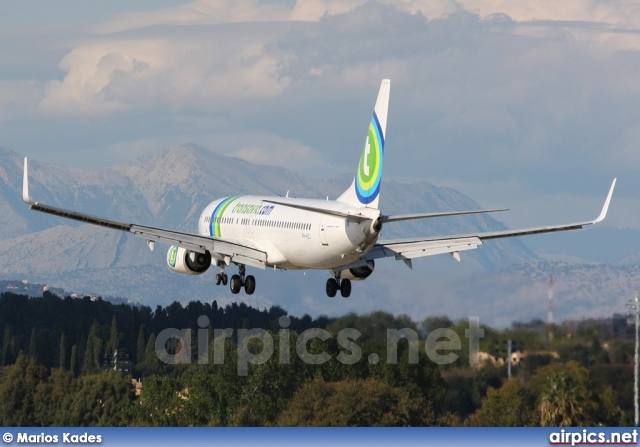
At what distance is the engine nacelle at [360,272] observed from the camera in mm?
81562

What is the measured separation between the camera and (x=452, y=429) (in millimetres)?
116625

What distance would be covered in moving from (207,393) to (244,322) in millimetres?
18635

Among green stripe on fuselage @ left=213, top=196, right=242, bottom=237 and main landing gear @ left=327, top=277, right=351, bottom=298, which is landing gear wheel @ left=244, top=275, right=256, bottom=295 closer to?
main landing gear @ left=327, top=277, right=351, bottom=298

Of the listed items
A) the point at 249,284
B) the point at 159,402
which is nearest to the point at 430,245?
the point at 249,284

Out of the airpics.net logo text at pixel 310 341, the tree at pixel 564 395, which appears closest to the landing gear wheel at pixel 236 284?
the airpics.net logo text at pixel 310 341

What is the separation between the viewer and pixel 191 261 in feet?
275

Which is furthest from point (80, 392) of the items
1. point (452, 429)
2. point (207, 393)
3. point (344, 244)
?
point (344, 244)

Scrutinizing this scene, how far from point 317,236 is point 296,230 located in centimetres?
264

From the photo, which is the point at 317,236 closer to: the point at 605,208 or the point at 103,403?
the point at 605,208

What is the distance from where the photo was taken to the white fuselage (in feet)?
244

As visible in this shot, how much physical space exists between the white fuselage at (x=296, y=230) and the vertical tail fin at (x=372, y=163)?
2.85ft

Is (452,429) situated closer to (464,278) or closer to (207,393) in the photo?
(464,278)

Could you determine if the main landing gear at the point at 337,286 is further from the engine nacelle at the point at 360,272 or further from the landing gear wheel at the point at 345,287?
the engine nacelle at the point at 360,272

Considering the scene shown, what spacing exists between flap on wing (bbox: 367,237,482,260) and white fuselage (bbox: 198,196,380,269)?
15.0ft
